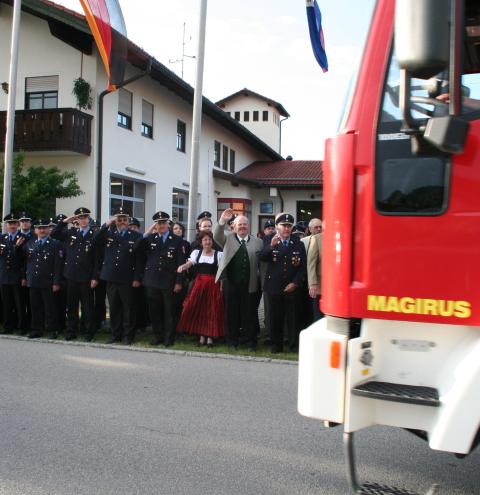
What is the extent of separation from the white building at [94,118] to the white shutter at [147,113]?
0.03m

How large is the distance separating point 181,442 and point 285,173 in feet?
83.3

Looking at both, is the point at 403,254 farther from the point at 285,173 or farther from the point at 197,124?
the point at 285,173

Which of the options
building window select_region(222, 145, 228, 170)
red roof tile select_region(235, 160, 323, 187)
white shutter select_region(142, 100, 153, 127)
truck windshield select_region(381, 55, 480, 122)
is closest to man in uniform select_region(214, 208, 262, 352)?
truck windshield select_region(381, 55, 480, 122)

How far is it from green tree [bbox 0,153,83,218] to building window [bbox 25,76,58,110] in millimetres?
3041

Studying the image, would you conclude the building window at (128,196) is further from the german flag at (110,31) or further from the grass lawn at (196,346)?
Answer: the grass lawn at (196,346)

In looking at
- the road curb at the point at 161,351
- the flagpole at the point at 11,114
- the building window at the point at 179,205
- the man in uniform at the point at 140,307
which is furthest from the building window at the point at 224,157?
the road curb at the point at 161,351

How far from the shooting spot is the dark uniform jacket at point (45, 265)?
8.34 meters

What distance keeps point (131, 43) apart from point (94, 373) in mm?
10892

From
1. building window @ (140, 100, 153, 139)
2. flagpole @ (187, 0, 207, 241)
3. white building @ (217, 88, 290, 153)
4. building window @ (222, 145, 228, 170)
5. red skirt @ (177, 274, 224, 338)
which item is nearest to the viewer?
red skirt @ (177, 274, 224, 338)

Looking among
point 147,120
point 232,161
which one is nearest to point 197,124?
point 147,120

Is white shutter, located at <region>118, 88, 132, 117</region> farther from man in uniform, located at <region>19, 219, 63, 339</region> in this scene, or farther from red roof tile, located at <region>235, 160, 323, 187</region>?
red roof tile, located at <region>235, 160, 323, 187</region>

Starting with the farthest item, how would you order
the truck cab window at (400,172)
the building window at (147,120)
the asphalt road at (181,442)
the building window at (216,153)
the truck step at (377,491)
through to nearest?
the building window at (216,153), the building window at (147,120), the asphalt road at (181,442), the truck step at (377,491), the truck cab window at (400,172)

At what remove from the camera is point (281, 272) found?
731 centimetres

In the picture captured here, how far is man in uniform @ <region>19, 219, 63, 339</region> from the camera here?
834cm
